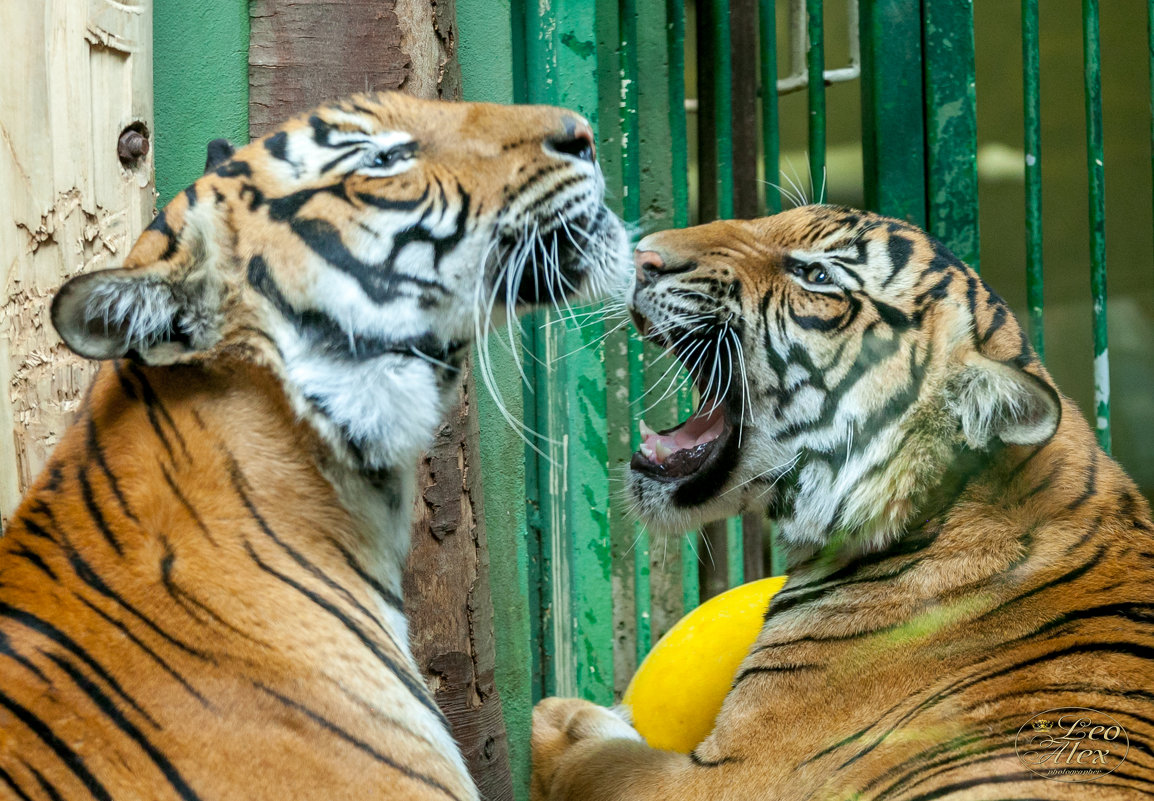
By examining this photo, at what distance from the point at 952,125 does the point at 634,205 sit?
3.33 ft

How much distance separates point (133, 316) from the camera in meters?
1.67

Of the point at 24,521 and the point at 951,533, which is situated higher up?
the point at 24,521

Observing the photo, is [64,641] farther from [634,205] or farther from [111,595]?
[634,205]

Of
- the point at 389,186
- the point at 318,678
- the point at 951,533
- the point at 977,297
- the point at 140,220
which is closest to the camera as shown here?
the point at 318,678

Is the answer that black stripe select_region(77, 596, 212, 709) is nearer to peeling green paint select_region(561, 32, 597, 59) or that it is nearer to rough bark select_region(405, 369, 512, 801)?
rough bark select_region(405, 369, 512, 801)

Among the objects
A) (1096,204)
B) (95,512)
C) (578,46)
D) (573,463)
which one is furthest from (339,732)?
(1096,204)

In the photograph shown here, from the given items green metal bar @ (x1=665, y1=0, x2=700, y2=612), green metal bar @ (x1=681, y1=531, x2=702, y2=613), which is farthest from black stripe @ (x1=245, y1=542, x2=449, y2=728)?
green metal bar @ (x1=681, y1=531, x2=702, y2=613)

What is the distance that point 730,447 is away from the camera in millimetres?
2436

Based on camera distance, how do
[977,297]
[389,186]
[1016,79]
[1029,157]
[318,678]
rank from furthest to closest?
[1016,79] → [1029,157] → [977,297] → [389,186] → [318,678]

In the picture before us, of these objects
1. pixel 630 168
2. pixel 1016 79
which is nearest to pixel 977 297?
pixel 630 168

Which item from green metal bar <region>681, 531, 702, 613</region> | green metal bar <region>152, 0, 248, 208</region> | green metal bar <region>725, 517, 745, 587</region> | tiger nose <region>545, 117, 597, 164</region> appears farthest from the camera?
green metal bar <region>725, 517, 745, 587</region>

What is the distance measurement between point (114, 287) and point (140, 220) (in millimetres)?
1064

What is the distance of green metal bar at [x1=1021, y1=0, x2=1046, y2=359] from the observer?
10.8 ft

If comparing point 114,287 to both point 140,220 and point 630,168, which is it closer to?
point 140,220
